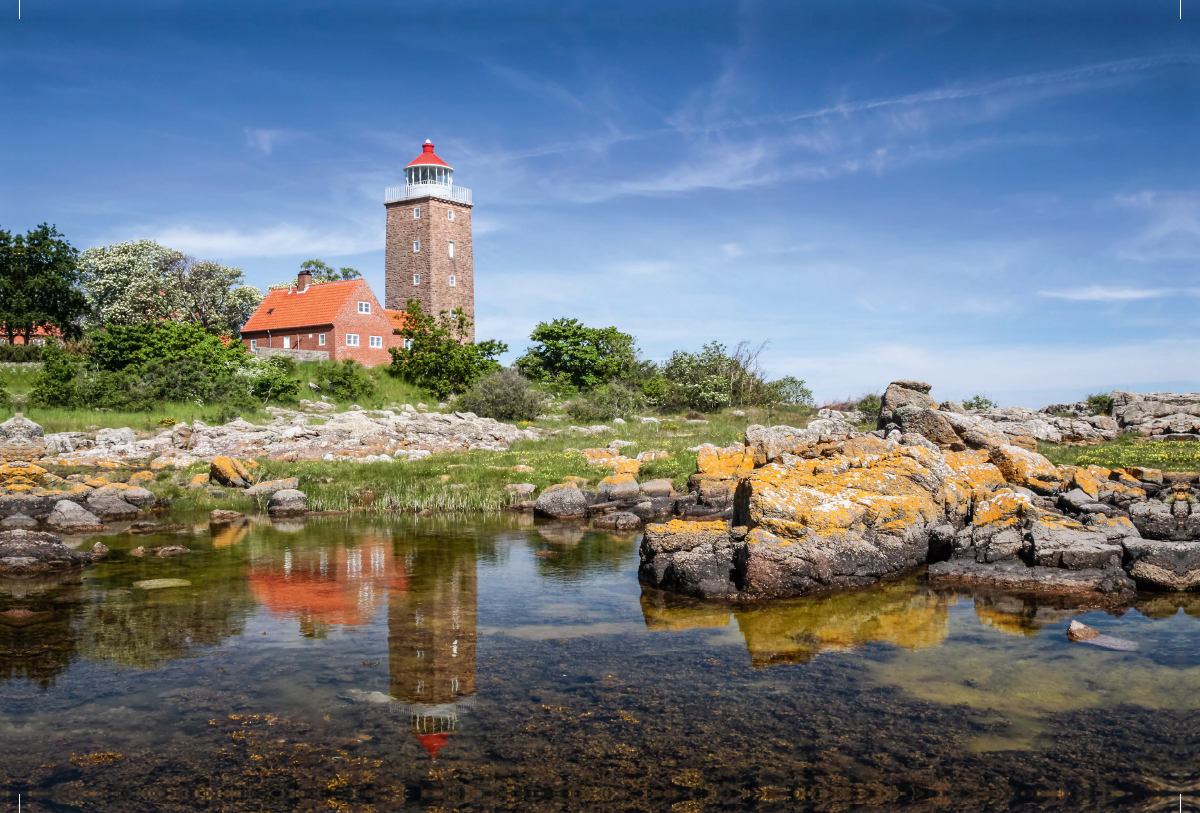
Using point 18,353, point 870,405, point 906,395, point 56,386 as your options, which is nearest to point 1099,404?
point 870,405

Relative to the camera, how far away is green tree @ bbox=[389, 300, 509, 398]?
52.5 metres

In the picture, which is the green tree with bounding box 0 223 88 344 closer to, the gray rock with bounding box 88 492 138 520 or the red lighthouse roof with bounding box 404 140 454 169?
the red lighthouse roof with bounding box 404 140 454 169

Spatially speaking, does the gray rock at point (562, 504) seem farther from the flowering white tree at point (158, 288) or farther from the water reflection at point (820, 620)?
the flowering white tree at point (158, 288)

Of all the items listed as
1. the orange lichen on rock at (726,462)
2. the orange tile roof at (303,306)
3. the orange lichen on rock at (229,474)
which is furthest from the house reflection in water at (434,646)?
the orange tile roof at (303,306)

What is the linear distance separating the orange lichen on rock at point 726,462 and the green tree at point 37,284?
56.8m

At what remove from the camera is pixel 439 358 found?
5231cm

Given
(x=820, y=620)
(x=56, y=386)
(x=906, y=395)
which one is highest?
(x=56, y=386)

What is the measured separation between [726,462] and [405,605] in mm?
11100

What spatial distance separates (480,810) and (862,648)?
4974mm

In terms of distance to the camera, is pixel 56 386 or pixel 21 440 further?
pixel 56 386

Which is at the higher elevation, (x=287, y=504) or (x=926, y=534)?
(x=926, y=534)

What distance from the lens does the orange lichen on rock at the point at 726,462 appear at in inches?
768

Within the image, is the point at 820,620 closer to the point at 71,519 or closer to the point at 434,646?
the point at 434,646

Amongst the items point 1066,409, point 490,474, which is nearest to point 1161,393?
point 1066,409
